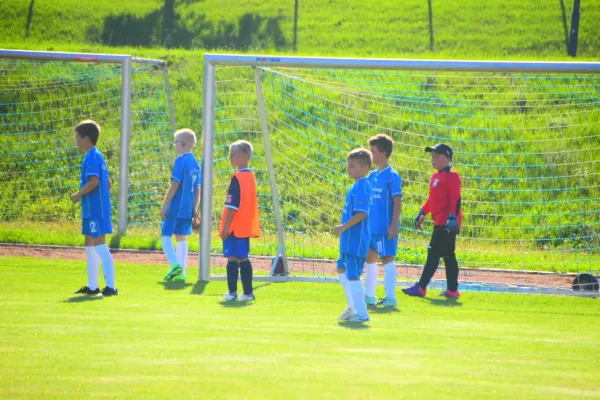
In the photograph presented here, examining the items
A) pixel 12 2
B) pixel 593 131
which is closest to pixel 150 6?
pixel 12 2

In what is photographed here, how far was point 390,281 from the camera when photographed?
29.1 feet

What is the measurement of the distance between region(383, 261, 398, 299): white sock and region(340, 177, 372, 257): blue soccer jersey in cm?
141

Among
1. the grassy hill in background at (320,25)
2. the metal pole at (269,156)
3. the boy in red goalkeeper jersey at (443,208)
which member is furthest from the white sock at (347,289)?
the grassy hill in background at (320,25)

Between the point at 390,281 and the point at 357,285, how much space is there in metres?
1.43

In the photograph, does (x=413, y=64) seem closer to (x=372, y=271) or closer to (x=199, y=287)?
(x=372, y=271)

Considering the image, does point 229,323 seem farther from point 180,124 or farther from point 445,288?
point 180,124

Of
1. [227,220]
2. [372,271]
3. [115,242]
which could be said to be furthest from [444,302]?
[115,242]

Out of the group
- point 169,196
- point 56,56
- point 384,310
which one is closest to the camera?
point 384,310

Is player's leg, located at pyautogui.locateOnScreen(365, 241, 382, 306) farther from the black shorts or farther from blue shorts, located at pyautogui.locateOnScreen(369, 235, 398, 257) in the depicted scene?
the black shorts

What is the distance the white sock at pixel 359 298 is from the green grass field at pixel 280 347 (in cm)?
15

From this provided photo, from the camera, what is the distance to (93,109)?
19609 millimetres

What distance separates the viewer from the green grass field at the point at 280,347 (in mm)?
5172

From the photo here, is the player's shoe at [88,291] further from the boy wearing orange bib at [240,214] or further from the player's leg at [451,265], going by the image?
the player's leg at [451,265]

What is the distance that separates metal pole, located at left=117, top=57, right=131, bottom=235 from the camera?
1360 centimetres
